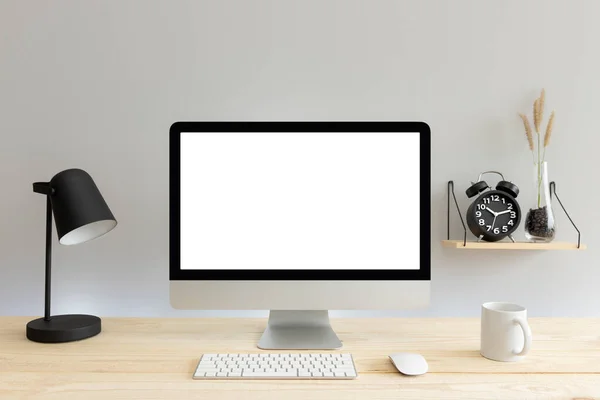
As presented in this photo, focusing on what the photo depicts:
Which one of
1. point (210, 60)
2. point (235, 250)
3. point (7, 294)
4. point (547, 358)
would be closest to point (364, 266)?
point (235, 250)

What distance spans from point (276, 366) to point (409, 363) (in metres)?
0.25

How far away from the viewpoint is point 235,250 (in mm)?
1071

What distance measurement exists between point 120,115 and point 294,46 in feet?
1.97

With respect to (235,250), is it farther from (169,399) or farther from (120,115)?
(120,115)

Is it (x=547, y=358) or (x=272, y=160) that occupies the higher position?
(x=272, y=160)

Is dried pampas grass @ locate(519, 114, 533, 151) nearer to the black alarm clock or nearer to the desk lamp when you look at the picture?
the black alarm clock

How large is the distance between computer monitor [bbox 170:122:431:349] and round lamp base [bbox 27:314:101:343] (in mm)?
231

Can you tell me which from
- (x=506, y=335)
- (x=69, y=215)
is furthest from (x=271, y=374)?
(x=69, y=215)

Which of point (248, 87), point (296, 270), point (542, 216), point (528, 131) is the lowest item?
point (296, 270)

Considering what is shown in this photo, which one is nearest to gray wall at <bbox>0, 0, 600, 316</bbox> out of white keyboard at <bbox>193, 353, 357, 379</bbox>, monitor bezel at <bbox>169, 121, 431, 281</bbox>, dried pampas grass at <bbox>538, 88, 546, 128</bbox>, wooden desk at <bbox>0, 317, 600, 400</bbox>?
dried pampas grass at <bbox>538, 88, 546, 128</bbox>

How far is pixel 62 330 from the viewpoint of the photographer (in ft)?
3.58

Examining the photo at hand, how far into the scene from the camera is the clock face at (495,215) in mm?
1480

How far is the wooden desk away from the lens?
0.82 metres

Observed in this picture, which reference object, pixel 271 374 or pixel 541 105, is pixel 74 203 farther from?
pixel 541 105
